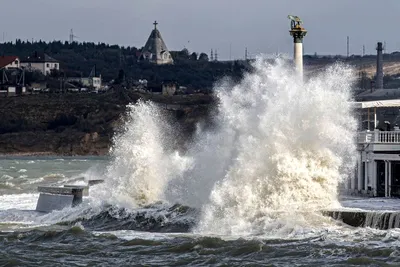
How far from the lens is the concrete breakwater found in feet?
89.6

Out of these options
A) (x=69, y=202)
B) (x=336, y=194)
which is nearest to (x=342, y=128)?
(x=336, y=194)

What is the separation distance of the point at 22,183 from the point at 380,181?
30.9 m

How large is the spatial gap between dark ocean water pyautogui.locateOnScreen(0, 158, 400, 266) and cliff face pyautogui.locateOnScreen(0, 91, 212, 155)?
8638 centimetres

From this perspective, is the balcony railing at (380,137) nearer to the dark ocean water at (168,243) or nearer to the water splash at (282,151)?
the water splash at (282,151)

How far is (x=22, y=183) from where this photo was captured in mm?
60156

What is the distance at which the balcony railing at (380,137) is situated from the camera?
32.7m

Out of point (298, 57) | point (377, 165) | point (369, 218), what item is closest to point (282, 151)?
point (369, 218)

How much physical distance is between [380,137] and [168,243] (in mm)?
8319

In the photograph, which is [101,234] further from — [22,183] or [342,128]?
[22,183]

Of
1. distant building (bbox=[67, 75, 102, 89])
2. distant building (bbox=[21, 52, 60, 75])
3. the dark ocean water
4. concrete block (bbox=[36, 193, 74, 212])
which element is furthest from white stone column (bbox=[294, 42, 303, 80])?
distant building (bbox=[21, 52, 60, 75])

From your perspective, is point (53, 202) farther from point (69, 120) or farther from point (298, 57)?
point (69, 120)

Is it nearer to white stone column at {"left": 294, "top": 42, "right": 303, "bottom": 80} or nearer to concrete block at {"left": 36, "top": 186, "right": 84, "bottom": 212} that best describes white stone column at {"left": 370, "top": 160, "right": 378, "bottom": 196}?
white stone column at {"left": 294, "top": 42, "right": 303, "bottom": 80}

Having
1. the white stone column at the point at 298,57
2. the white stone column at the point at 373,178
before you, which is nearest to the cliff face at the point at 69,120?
the white stone column at the point at 298,57

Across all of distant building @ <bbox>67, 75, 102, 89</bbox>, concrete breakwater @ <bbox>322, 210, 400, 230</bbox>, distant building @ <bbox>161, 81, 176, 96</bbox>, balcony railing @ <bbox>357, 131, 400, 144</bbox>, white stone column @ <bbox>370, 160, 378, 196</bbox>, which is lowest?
concrete breakwater @ <bbox>322, 210, 400, 230</bbox>
